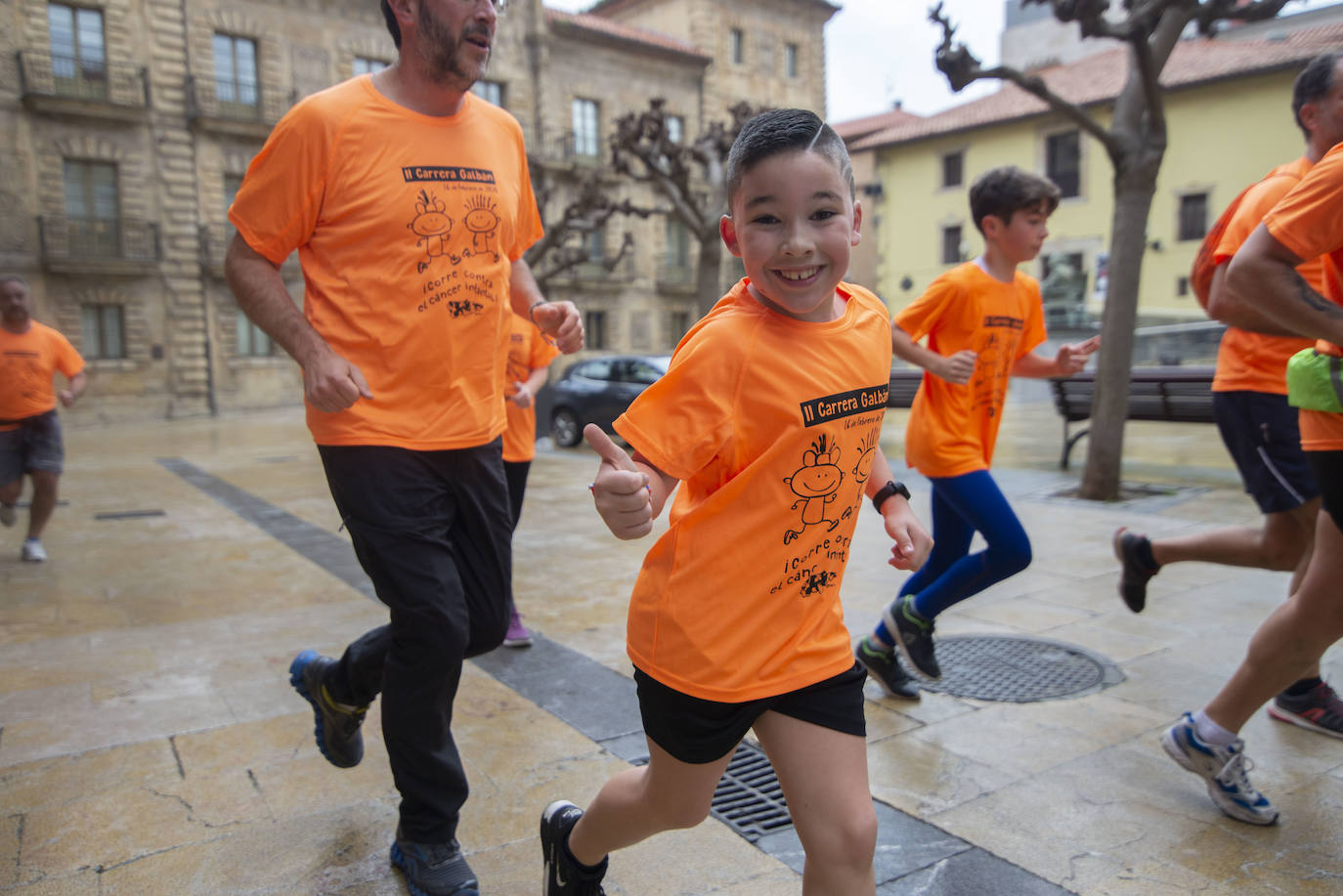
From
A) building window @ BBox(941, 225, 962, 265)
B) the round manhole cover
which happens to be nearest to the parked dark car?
the round manhole cover

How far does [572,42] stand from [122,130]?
48.3 feet

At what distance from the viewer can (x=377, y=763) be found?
3205mm

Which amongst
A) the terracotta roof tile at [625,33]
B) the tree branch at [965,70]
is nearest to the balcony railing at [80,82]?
the terracotta roof tile at [625,33]

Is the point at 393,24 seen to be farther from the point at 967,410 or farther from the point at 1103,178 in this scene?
the point at 1103,178

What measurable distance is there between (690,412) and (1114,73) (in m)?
37.1

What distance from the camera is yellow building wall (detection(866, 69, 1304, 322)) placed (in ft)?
97.9

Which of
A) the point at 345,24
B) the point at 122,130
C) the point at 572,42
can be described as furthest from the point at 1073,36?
the point at 122,130

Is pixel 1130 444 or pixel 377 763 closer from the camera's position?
pixel 377 763

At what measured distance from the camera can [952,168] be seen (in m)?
37.8

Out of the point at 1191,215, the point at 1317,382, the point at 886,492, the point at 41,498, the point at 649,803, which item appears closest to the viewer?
the point at 649,803

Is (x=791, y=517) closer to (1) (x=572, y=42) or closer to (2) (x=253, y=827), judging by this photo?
(2) (x=253, y=827)

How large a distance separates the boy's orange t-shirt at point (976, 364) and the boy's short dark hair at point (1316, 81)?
1.01 meters

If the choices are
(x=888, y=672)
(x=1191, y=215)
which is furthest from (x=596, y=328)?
(x=888, y=672)

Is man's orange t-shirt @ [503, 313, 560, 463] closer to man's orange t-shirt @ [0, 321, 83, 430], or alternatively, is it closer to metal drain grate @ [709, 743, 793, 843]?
metal drain grate @ [709, 743, 793, 843]
